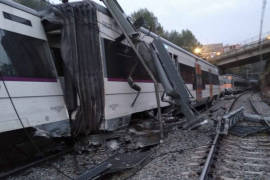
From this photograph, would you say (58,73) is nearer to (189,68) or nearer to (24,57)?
(24,57)

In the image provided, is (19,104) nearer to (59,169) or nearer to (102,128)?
(59,169)

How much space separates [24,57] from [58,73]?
91 centimetres

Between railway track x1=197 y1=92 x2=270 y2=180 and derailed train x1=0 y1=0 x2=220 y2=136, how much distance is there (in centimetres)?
226

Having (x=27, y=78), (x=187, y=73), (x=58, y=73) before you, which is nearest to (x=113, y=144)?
(x=58, y=73)

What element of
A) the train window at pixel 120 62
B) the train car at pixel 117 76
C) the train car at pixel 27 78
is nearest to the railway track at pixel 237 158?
the train car at pixel 117 76

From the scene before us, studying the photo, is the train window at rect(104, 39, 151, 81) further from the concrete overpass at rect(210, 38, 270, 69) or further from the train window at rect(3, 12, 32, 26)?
the concrete overpass at rect(210, 38, 270, 69)

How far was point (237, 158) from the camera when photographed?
4.16 metres

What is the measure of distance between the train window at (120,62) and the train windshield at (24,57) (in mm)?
1308

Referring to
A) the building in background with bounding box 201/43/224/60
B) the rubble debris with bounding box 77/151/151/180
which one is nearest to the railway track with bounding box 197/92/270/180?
the rubble debris with bounding box 77/151/151/180

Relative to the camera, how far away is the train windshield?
158 inches

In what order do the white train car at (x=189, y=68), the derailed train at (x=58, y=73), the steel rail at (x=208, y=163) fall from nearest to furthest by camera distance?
the steel rail at (x=208, y=163)
the derailed train at (x=58, y=73)
the white train car at (x=189, y=68)

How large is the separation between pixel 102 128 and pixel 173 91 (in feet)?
7.20

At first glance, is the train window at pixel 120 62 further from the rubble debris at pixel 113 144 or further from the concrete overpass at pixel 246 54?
the concrete overpass at pixel 246 54

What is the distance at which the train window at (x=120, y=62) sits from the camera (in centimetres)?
562
